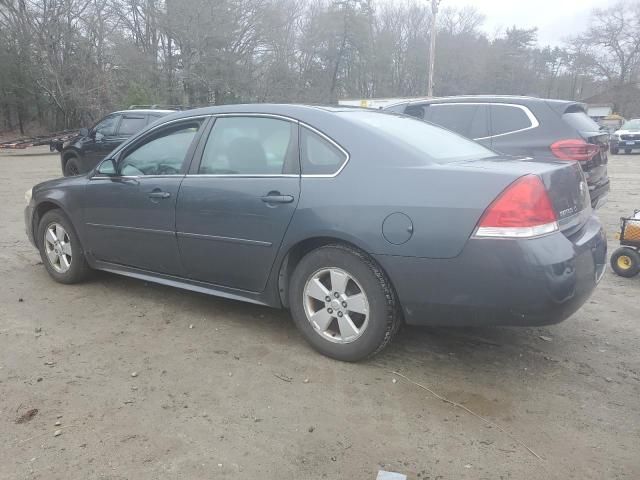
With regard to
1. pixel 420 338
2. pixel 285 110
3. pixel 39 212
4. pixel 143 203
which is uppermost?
pixel 285 110

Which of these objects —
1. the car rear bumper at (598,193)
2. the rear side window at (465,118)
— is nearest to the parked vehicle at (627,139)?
the car rear bumper at (598,193)

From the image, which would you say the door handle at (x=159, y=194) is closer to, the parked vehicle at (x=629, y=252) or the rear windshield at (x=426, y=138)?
the rear windshield at (x=426, y=138)

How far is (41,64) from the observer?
3569cm

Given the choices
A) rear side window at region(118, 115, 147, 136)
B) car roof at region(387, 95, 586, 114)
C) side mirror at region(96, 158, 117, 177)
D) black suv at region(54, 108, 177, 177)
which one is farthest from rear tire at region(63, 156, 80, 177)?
side mirror at region(96, 158, 117, 177)

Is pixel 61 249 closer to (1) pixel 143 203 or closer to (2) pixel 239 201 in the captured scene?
(1) pixel 143 203

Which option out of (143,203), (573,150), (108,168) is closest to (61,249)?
(108,168)

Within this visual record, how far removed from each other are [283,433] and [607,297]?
3.28m

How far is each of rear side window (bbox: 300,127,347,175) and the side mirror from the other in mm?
1779

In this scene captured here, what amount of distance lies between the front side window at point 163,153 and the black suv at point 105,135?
24.2 ft

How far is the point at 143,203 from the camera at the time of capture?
13.7 ft

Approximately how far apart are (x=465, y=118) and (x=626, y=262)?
266 centimetres

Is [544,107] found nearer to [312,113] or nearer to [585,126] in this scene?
[585,126]

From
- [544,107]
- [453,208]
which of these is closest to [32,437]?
[453,208]

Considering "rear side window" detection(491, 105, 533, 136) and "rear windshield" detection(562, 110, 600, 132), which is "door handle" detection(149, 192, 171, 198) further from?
"rear windshield" detection(562, 110, 600, 132)
